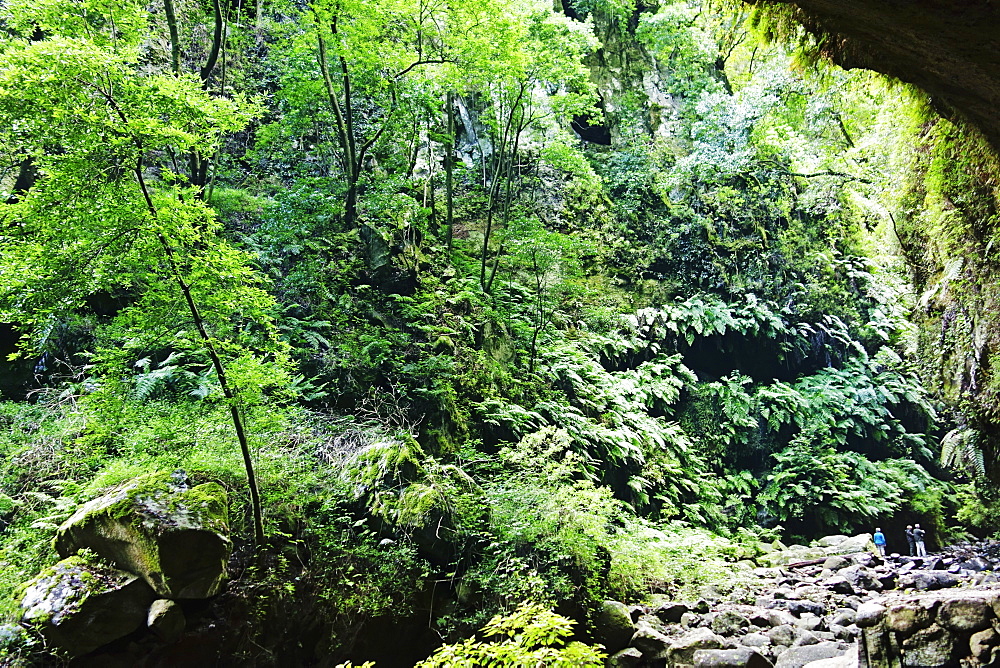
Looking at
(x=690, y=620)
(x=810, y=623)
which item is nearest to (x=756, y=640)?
(x=690, y=620)

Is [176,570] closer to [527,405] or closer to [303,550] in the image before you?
[303,550]

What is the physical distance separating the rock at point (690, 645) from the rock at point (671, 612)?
0.92 metres

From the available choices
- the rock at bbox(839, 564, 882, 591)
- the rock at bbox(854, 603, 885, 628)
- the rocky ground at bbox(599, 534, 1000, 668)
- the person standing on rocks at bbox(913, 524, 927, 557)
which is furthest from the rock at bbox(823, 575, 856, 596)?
the person standing on rocks at bbox(913, 524, 927, 557)

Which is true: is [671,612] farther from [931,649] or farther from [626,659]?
[931,649]

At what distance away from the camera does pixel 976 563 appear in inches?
446

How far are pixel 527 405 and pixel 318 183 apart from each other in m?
5.50

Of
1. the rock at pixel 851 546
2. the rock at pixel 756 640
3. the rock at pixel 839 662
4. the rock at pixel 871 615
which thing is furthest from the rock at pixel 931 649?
the rock at pixel 851 546

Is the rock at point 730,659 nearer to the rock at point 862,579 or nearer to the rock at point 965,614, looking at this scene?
the rock at point 965,614

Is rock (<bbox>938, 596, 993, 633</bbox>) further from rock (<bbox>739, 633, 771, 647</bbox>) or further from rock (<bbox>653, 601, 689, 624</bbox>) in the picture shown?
rock (<bbox>653, 601, 689, 624</bbox>)

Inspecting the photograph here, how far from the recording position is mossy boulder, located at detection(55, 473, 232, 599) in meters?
4.84

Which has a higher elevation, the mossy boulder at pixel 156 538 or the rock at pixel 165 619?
the mossy boulder at pixel 156 538

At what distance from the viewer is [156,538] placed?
4832 mm

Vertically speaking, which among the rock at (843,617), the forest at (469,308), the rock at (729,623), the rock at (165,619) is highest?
the forest at (469,308)

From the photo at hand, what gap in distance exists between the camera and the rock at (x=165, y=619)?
4703 millimetres
